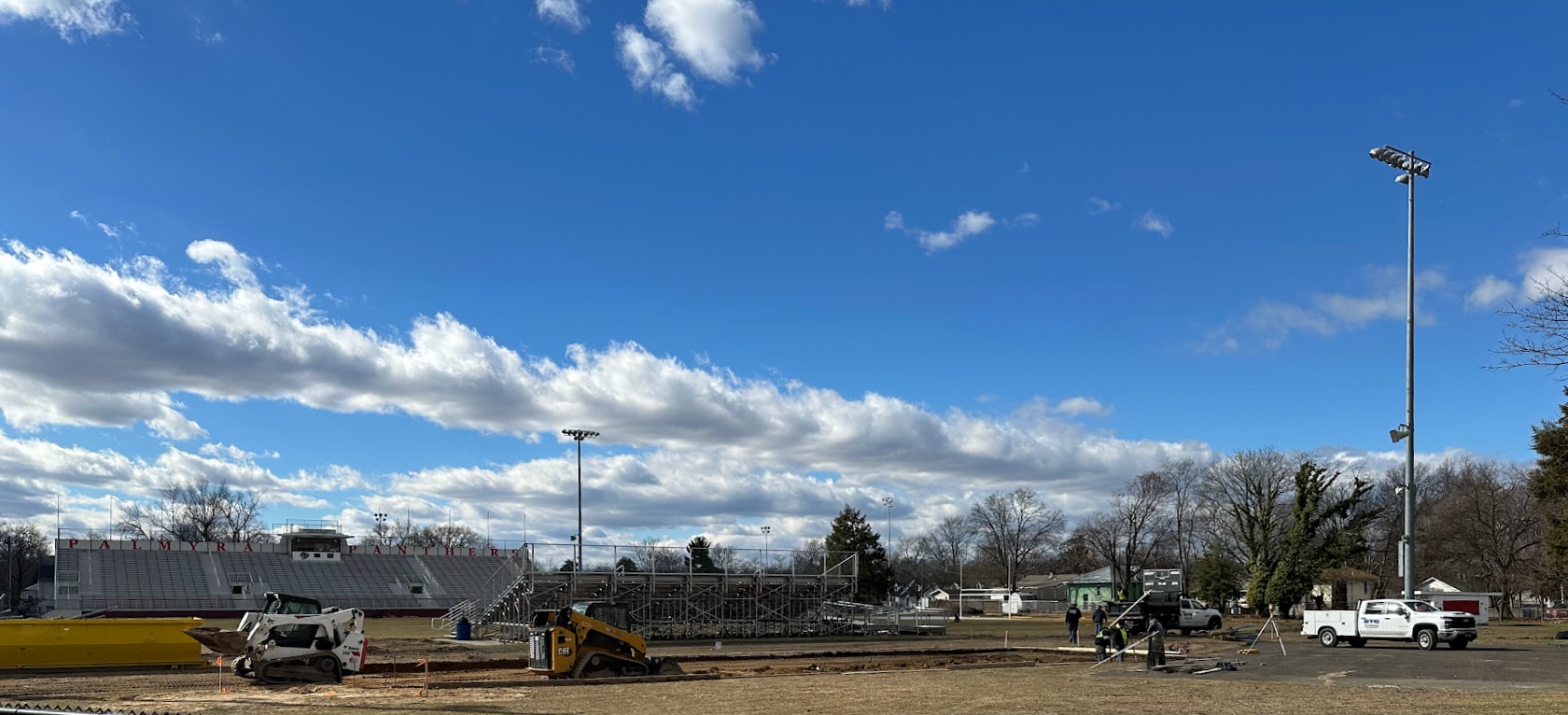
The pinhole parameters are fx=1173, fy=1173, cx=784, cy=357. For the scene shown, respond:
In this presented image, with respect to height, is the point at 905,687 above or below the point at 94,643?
above

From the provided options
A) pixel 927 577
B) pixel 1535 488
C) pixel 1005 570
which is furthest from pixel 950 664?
pixel 927 577

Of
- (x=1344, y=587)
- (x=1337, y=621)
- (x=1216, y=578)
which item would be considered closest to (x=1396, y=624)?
(x=1337, y=621)

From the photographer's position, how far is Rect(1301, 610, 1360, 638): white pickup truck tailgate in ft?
126

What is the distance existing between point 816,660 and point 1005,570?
10303 cm

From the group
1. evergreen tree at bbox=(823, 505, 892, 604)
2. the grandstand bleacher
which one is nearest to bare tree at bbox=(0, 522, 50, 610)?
the grandstand bleacher

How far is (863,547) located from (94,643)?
65206 mm

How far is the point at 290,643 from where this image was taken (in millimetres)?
23922

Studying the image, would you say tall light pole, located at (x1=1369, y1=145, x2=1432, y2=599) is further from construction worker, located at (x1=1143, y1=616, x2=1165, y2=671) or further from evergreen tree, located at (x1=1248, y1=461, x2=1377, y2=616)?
evergreen tree, located at (x1=1248, y1=461, x2=1377, y2=616)

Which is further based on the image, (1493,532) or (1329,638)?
(1493,532)

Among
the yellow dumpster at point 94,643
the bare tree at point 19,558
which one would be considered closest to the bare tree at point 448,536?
the bare tree at point 19,558

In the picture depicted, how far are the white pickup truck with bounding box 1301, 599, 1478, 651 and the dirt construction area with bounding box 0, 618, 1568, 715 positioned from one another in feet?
2.64

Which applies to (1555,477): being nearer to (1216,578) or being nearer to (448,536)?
(1216,578)

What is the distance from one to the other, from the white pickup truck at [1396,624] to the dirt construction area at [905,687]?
0.81 metres

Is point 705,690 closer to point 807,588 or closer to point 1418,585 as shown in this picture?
point 807,588
